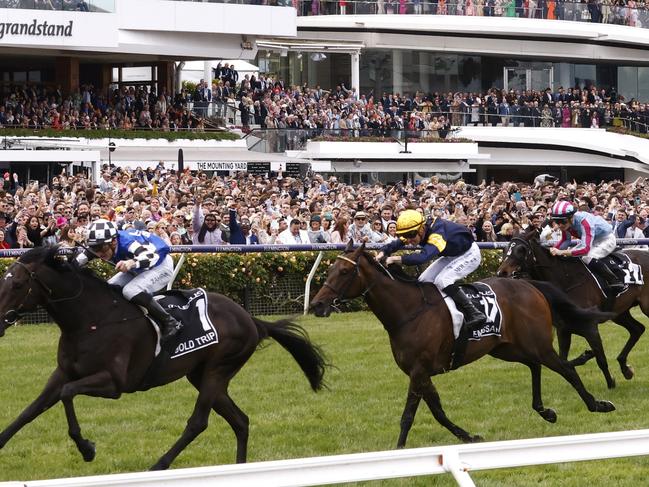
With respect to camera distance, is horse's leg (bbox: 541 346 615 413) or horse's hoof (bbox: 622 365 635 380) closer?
horse's leg (bbox: 541 346 615 413)

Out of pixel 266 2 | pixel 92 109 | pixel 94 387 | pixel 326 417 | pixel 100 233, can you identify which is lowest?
pixel 326 417

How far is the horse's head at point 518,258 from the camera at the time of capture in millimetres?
9906

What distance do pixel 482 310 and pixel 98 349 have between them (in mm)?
2688

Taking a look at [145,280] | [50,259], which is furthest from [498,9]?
[50,259]

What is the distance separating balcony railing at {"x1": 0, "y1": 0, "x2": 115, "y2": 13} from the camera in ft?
99.7

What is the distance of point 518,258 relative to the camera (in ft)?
32.7

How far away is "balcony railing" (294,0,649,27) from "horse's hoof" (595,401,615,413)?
32.5 meters

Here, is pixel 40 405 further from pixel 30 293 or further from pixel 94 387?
pixel 30 293

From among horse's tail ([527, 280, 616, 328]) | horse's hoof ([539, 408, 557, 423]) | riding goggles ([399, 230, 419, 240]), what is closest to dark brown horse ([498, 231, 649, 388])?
horse's tail ([527, 280, 616, 328])

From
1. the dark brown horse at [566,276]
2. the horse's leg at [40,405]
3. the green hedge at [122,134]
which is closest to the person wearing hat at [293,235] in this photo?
the dark brown horse at [566,276]

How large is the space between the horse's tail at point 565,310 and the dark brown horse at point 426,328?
0.34 meters

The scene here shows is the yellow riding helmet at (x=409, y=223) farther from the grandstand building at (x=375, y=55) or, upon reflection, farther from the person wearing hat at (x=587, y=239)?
the grandstand building at (x=375, y=55)

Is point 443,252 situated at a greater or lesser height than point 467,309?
greater

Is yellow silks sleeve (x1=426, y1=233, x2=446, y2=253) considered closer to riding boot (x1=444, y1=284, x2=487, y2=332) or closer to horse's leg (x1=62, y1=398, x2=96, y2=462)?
riding boot (x1=444, y1=284, x2=487, y2=332)
